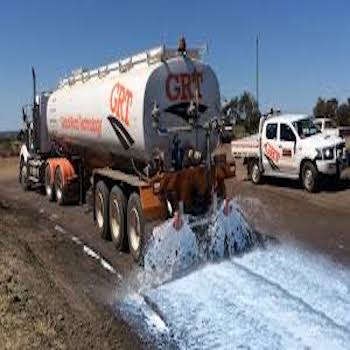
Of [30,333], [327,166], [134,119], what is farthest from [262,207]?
[30,333]

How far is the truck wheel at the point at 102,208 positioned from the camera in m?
15.9

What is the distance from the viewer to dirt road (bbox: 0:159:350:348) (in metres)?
9.21

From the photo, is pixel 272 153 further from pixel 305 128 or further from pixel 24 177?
pixel 24 177

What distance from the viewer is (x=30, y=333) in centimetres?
895

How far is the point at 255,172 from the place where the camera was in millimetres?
25984

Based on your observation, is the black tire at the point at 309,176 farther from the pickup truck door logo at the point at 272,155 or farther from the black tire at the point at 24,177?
the black tire at the point at 24,177

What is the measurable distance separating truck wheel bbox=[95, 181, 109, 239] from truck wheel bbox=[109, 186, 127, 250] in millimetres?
287

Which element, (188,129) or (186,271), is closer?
(186,271)

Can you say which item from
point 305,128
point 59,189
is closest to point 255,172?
point 305,128

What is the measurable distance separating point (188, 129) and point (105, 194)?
2.72 metres

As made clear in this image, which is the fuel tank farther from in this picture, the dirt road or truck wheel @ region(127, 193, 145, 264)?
the dirt road

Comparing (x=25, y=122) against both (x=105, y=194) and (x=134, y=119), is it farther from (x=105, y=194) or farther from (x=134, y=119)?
(x=134, y=119)

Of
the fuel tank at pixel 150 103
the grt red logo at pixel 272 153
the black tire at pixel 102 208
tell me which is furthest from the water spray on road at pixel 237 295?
the grt red logo at pixel 272 153

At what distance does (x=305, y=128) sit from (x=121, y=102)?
10.3 m
